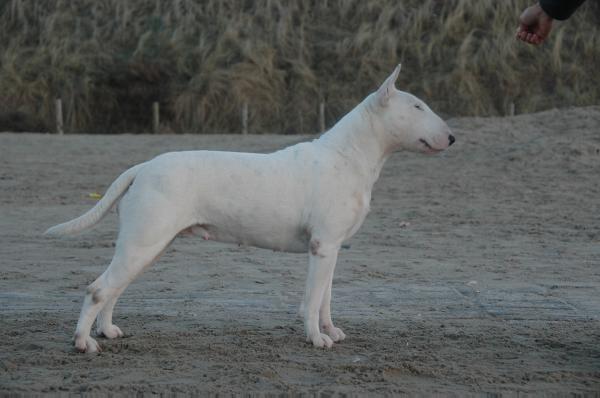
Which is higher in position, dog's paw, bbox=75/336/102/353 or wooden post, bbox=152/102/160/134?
dog's paw, bbox=75/336/102/353

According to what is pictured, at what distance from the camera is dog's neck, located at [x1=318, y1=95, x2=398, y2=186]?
698cm

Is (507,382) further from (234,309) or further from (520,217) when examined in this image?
(520,217)

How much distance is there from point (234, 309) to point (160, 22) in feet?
102

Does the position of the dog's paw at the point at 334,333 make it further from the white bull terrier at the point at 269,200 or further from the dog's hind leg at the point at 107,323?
the dog's hind leg at the point at 107,323

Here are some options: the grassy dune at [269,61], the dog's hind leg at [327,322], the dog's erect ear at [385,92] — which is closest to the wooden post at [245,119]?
the grassy dune at [269,61]

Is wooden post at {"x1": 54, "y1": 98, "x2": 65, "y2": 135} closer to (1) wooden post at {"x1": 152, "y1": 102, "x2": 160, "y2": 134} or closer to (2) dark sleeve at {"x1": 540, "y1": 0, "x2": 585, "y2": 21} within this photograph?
(1) wooden post at {"x1": 152, "y1": 102, "x2": 160, "y2": 134}

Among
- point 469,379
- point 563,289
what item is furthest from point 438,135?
point 563,289

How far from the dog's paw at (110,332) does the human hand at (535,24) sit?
3157 millimetres

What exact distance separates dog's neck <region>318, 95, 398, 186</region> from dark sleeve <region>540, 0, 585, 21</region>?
1.75m

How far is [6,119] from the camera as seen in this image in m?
32.7

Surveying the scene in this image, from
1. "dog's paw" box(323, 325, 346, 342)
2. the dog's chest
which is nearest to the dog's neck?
the dog's chest

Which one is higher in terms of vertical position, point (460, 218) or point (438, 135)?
point (438, 135)

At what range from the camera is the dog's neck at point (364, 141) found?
6984mm

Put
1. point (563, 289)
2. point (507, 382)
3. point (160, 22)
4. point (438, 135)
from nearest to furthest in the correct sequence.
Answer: point (507, 382), point (438, 135), point (563, 289), point (160, 22)
